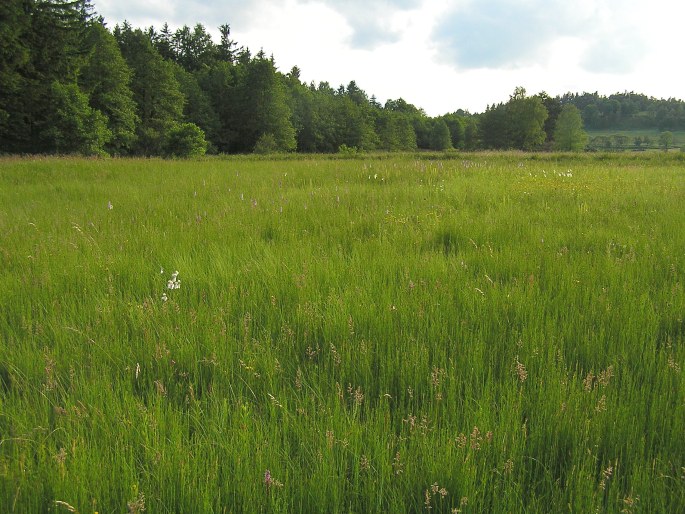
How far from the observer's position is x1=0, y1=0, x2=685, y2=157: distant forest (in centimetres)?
3222

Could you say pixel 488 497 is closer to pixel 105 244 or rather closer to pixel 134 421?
pixel 134 421

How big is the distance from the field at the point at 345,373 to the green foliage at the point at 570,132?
69773 millimetres

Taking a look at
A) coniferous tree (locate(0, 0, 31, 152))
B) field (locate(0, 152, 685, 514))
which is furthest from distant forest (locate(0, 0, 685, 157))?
field (locate(0, 152, 685, 514))

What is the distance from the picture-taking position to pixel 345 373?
174 centimetres

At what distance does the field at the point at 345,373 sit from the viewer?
1.16 m

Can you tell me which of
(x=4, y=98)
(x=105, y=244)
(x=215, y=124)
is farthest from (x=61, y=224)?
(x=215, y=124)

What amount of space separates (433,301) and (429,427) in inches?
39.8

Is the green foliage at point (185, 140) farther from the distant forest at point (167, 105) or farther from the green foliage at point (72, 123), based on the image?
the green foliage at point (72, 123)

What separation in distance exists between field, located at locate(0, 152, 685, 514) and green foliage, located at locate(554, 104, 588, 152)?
69.8 meters

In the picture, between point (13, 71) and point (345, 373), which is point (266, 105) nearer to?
point (13, 71)

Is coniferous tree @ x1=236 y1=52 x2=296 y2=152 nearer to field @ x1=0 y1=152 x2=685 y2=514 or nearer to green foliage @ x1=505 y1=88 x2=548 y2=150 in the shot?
green foliage @ x1=505 y1=88 x2=548 y2=150

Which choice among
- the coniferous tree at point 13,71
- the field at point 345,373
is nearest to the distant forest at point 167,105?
the coniferous tree at point 13,71

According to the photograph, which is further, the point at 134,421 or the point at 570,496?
the point at 134,421

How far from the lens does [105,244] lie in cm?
380
